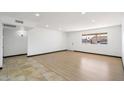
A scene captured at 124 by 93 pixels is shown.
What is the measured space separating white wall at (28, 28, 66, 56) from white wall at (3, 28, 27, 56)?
138 cm

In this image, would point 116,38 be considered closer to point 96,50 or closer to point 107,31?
point 107,31

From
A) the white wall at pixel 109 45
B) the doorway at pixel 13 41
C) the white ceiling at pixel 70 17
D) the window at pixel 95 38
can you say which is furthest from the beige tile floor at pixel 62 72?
the window at pixel 95 38

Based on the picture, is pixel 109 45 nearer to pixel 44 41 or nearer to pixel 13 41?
pixel 44 41

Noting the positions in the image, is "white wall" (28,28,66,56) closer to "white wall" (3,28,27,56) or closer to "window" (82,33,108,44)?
"white wall" (3,28,27,56)

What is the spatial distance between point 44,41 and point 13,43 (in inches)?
102

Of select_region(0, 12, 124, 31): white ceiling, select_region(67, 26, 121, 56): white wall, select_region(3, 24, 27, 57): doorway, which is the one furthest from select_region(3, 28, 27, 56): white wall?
select_region(67, 26, 121, 56): white wall

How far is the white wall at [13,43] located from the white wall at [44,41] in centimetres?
138

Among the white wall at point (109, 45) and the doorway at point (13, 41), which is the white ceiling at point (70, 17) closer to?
the white wall at point (109, 45)

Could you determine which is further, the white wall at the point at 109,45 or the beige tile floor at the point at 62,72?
the white wall at the point at 109,45

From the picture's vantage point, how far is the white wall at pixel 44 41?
638 cm

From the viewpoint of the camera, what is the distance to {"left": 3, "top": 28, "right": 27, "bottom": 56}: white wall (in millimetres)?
6145
